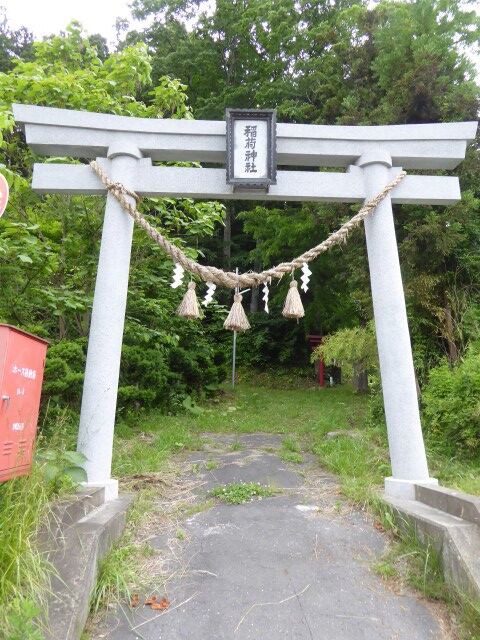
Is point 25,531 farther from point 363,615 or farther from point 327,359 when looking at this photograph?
point 327,359

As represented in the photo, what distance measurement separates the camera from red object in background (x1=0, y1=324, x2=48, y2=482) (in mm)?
2643

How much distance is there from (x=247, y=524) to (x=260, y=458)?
226cm

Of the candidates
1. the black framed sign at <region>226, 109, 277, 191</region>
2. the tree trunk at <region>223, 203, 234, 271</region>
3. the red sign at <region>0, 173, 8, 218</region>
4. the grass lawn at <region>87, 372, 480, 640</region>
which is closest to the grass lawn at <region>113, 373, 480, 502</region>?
the grass lawn at <region>87, 372, 480, 640</region>

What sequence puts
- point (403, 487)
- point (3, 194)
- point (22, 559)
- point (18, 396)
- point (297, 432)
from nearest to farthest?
point (22, 559), point (18, 396), point (3, 194), point (403, 487), point (297, 432)

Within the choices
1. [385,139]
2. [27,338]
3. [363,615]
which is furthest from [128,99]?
[363,615]

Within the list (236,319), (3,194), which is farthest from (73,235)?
(3,194)

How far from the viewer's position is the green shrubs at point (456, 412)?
16.1ft

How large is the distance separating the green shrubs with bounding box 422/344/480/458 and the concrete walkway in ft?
5.51

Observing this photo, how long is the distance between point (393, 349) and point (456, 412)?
1407 millimetres

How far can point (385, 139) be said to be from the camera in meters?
4.68

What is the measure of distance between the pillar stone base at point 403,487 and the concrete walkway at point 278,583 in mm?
388

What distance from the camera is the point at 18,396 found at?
Answer: 2834 millimetres

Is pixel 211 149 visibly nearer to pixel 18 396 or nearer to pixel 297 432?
pixel 18 396

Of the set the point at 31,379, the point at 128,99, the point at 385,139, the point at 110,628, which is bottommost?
the point at 110,628
